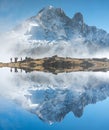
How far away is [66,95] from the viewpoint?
5.72 m

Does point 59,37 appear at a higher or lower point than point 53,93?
higher

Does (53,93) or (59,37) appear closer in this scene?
(53,93)

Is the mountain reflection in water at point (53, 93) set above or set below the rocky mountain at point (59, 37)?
below

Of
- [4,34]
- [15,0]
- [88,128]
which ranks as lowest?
[88,128]

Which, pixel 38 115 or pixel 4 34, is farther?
pixel 4 34

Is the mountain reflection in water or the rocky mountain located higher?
the rocky mountain

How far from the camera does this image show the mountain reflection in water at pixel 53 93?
4926 mm

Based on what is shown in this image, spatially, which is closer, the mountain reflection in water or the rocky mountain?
the mountain reflection in water

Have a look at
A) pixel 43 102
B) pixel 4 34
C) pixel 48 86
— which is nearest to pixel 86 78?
pixel 48 86

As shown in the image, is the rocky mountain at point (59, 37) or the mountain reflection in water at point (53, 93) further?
the rocky mountain at point (59, 37)

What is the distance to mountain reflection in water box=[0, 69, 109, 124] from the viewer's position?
4.93 m

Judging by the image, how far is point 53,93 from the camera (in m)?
5.81

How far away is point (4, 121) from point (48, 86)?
201cm

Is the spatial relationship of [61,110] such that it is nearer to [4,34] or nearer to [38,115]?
[38,115]
